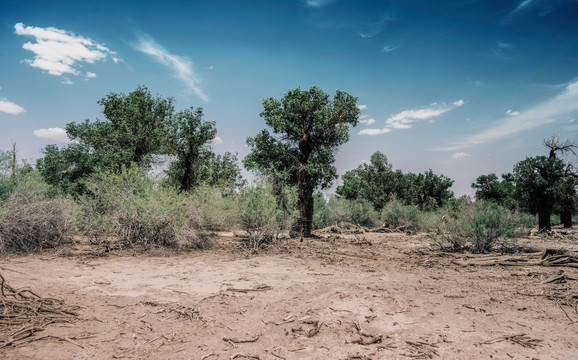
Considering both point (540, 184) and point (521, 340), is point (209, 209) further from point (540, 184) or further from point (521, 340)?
point (540, 184)

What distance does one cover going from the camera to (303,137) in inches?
679

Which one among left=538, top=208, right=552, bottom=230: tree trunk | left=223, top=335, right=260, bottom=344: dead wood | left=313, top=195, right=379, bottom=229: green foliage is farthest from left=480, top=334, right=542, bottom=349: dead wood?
left=538, top=208, right=552, bottom=230: tree trunk

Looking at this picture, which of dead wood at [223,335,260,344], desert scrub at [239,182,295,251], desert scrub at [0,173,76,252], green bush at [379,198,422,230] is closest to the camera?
dead wood at [223,335,260,344]

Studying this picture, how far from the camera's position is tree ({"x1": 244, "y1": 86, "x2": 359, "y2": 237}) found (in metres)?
17.0

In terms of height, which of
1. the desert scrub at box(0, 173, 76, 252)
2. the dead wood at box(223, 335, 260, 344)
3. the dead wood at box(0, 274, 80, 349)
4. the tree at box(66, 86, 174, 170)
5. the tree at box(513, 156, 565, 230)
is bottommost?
the dead wood at box(223, 335, 260, 344)

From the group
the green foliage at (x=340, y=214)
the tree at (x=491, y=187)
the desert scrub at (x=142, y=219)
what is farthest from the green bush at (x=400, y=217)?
the tree at (x=491, y=187)

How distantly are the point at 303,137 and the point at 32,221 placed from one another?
41.0ft

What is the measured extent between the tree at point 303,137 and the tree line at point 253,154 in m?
0.06

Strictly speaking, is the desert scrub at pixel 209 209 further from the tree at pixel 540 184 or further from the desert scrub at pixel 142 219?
the tree at pixel 540 184

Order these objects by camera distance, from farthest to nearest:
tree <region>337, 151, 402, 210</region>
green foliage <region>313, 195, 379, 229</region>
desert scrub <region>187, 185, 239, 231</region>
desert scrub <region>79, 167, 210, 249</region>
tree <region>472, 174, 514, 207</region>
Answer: tree <region>472, 174, 514, 207</region>, tree <region>337, 151, 402, 210</region>, green foliage <region>313, 195, 379, 229</region>, desert scrub <region>187, 185, 239, 231</region>, desert scrub <region>79, 167, 210, 249</region>

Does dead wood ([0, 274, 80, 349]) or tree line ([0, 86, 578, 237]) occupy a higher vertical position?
tree line ([0, 86, 578, 237])

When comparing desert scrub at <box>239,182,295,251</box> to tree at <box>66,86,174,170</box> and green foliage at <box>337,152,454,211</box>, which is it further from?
green foliage at <box>337,152,454,211</box>

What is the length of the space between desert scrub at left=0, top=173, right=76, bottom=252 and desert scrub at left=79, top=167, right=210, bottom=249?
632 mm

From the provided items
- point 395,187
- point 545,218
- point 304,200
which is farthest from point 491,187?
point 304,200
